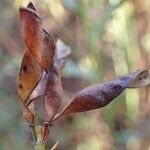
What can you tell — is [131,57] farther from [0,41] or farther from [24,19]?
[24,19]

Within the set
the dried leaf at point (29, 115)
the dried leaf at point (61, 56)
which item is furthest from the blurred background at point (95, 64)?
the dried leaf at point (29, 115)

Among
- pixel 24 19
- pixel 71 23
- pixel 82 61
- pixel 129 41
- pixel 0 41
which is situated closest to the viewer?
pixel 24 19

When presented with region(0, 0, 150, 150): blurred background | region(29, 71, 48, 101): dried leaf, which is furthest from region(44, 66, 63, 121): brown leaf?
region(0, 0, 150, 150): blurred background

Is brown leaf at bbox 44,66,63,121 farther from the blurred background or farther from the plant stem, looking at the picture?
the blurred background

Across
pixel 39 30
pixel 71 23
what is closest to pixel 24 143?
pixel 71 23

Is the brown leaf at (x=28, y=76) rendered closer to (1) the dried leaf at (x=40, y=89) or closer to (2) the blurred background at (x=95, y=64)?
(1) the dried leaf at (x=40, y=89)

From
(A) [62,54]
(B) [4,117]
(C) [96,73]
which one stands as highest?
(A) [62,54]
